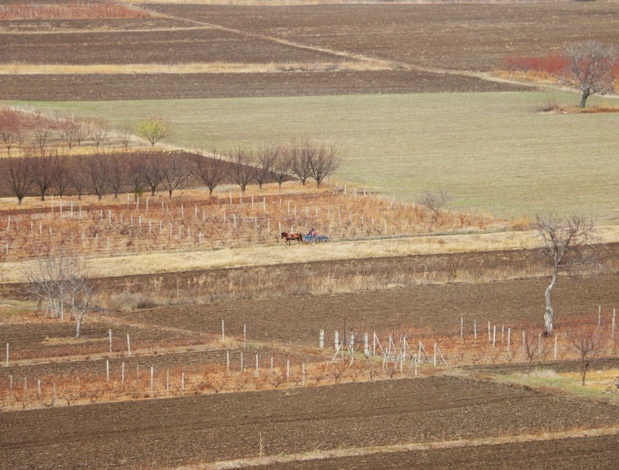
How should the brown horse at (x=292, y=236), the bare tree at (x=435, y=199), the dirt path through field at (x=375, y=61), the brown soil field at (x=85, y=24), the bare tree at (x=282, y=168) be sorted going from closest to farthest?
the brown horse at (x=292, y=236)
the bare tree at (x=435, y=199)
the bare tree at (x=282, y=168)
the dirt path through field at (x=375, y=61)
the brown soil field at (x=85, y=24)

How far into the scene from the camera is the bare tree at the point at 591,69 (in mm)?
99938

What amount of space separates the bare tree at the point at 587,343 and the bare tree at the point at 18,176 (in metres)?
32.1

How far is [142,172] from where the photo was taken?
6625 centimetres

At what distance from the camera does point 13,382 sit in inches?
1407

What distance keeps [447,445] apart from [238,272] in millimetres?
22890

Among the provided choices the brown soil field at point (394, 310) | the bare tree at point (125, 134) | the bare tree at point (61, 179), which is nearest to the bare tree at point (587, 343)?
the brown soil field at point (394, 310)

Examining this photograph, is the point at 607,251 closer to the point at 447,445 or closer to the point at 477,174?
the point at 477,174

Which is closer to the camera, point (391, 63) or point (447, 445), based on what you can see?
point (447, 445)

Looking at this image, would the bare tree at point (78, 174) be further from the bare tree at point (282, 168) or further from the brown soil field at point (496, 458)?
the brown soil field at point (496, 458)

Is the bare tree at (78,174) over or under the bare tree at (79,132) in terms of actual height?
under

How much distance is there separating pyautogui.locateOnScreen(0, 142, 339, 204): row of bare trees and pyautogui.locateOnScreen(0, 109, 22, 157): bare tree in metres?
6.16

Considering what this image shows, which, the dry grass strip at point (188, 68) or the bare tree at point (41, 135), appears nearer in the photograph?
the bare tree at point (41, 135)

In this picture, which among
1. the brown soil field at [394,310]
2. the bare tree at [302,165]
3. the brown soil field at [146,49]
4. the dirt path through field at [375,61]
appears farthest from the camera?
the brown soil field at [146,49]

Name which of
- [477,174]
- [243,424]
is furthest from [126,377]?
[477,174]
